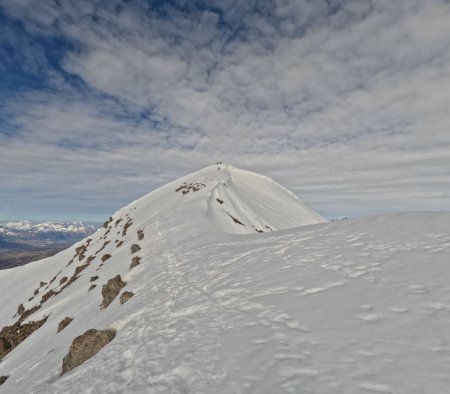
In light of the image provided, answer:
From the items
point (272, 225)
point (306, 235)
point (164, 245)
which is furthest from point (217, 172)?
point (306, 235)

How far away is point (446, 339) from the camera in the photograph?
594cm

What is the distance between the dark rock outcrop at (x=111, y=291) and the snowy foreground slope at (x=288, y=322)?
0.81 metres

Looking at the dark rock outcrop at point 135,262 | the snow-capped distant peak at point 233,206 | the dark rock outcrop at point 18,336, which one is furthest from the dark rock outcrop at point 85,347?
the dark rock outcrop at point 18,336

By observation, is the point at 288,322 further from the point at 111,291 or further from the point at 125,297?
the point at 111,291

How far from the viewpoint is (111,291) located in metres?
19.0

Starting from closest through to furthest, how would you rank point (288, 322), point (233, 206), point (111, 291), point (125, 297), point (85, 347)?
point (288, 322), point (85, 347), point (125, 297), point (111, 291), point (233, 206)

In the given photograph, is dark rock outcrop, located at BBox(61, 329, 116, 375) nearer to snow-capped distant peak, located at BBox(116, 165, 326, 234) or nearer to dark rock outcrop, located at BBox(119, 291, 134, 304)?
dark rock outcrop, located at BBox(119, 291, 134, 304)

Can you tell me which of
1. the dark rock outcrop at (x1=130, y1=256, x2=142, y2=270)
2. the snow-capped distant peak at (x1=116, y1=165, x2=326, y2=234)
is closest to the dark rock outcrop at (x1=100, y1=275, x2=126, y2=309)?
the dark rock outcrop at (x1=130, y1=256, x2=142, y2=270)

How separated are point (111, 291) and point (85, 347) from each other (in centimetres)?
789

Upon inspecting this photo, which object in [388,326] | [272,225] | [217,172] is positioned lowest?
[272,225]

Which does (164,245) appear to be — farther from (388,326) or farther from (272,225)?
(272,225)

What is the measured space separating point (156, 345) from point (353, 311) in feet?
19.1

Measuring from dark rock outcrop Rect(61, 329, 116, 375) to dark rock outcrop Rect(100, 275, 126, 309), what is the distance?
253 inches

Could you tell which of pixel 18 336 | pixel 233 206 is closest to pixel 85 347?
pixel 18 336
